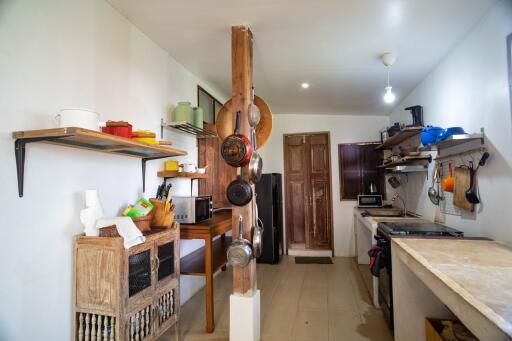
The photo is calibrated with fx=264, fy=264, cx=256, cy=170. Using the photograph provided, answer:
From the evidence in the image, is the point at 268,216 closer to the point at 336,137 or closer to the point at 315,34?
the point at 336,137

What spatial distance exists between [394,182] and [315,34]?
307cm

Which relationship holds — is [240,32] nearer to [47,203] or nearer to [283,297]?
[47,203]

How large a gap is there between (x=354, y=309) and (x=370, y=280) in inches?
37.1

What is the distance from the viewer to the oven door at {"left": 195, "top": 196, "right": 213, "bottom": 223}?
2.54 metres

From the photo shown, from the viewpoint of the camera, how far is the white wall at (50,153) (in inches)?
50.5

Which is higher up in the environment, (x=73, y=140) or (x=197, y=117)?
(x=197, y=117)

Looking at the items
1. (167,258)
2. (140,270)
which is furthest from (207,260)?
(140,270)

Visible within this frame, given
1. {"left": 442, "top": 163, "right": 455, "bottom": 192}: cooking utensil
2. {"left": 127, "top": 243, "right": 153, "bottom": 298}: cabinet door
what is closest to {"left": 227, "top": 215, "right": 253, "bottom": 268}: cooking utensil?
{"left": 127, "top": 243, "right": 153, "bottom": 298}: cabinet door

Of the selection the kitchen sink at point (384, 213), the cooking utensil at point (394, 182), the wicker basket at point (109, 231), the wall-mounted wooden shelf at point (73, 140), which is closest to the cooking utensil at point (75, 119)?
the wall-mounted wooden shelf at point (73, 140)

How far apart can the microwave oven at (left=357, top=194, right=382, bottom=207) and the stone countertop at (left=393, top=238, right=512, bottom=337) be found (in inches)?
97.8

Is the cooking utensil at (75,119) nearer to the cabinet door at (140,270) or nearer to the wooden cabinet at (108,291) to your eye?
the wooden cabinet at (108,291)

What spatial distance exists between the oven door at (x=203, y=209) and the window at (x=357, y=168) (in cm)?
278

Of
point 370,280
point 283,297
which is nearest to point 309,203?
point 370,280

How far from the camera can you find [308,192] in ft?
16.0
